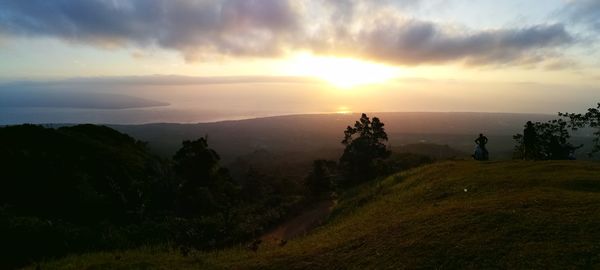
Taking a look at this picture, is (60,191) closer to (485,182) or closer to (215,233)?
(215,233)

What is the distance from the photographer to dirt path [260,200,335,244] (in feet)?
82.1

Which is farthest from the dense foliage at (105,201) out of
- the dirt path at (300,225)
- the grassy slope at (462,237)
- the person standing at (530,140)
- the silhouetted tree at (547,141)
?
the silhouetted tree at (547,141)

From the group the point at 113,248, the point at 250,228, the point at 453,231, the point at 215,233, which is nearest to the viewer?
the point at 453,231

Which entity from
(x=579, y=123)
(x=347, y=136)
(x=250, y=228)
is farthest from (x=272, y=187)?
(x=579, y=123)

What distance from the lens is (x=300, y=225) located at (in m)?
28.0

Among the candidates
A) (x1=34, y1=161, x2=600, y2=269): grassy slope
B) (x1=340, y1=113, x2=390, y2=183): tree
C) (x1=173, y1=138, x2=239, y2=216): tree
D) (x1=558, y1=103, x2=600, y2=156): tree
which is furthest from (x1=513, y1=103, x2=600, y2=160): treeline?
(x1=173, y1=138, x2=239, y2=216): tree

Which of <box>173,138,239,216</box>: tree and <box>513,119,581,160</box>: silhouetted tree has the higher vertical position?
<box>513,119,581,160</box>: silhouetted tree

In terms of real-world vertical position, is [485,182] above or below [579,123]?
below

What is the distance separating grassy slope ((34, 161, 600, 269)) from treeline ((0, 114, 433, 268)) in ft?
10.0

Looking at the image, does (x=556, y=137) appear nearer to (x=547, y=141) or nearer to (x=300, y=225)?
(x=547, y=141)

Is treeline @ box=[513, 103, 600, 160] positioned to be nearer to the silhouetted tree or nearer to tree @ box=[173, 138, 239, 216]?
the silhouetted tree

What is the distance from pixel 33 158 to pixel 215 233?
1637cm

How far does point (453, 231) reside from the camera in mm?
14438

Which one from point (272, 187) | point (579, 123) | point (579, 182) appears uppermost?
point (579, 123)
